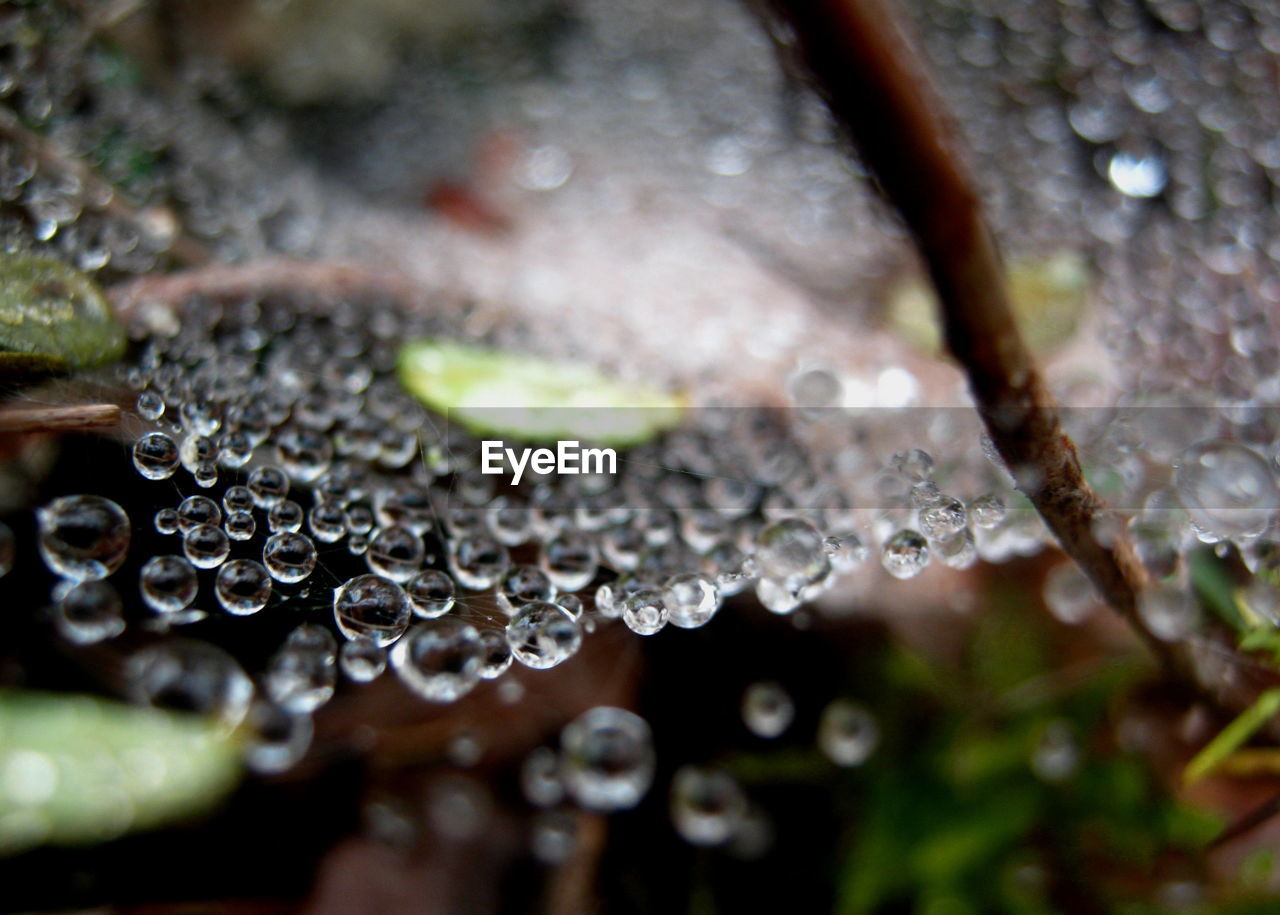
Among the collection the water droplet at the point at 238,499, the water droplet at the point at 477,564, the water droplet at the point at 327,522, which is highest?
the water droplet at the point at 238,499

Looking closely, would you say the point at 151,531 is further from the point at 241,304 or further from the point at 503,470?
the point at 241,304

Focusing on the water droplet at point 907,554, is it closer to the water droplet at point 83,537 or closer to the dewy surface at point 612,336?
the dewy surface at point 612,336

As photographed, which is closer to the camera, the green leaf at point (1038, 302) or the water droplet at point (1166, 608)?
the water droplet at point (1166, 608)

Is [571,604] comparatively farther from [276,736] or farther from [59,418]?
[59,418]

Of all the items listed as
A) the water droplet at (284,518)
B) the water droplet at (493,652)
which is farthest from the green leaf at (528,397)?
the water droplet at (493,652)

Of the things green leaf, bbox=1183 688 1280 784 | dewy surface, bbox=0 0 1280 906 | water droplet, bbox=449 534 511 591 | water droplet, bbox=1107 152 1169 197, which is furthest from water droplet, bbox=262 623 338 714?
water droplet, bbox=1107 152 1169 197

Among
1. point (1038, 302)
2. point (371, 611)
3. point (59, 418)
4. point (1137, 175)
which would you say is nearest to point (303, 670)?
point (371, 611)

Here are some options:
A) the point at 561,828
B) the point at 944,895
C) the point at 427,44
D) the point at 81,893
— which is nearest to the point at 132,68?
the point at 427,44

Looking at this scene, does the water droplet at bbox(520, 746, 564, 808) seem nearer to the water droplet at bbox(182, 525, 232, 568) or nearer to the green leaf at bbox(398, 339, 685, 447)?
the green leaf at bbox(398, 339, 685, 447)
